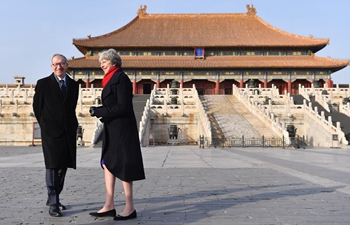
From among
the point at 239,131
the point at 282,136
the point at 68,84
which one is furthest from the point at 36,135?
the point at 68,84

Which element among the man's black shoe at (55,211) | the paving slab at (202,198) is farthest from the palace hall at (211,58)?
the man's black shoe at (55,211)

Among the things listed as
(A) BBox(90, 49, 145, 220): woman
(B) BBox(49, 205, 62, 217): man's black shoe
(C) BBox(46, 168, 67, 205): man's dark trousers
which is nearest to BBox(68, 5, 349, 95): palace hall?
(C) BBox(46, 168, 67, 205): man's dark trousers

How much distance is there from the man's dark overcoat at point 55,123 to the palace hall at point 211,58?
42.0 meters

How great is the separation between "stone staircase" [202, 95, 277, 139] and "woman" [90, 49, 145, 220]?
1951cm

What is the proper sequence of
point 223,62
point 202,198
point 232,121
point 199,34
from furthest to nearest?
point 199,34
point 223,62
point 232,121
point 202,198

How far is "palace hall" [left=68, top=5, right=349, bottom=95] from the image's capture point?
47.3 m

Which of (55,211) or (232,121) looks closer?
(55,211)

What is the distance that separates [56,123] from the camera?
4.96 m

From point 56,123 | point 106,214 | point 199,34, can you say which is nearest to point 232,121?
point 56,123

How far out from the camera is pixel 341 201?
5289 millimetres

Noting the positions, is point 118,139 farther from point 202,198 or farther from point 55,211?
point 202,198

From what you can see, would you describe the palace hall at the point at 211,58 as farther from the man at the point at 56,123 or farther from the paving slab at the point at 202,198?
the man at the point at 56,123

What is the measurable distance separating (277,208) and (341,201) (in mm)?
1009

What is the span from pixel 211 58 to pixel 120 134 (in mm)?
45433
